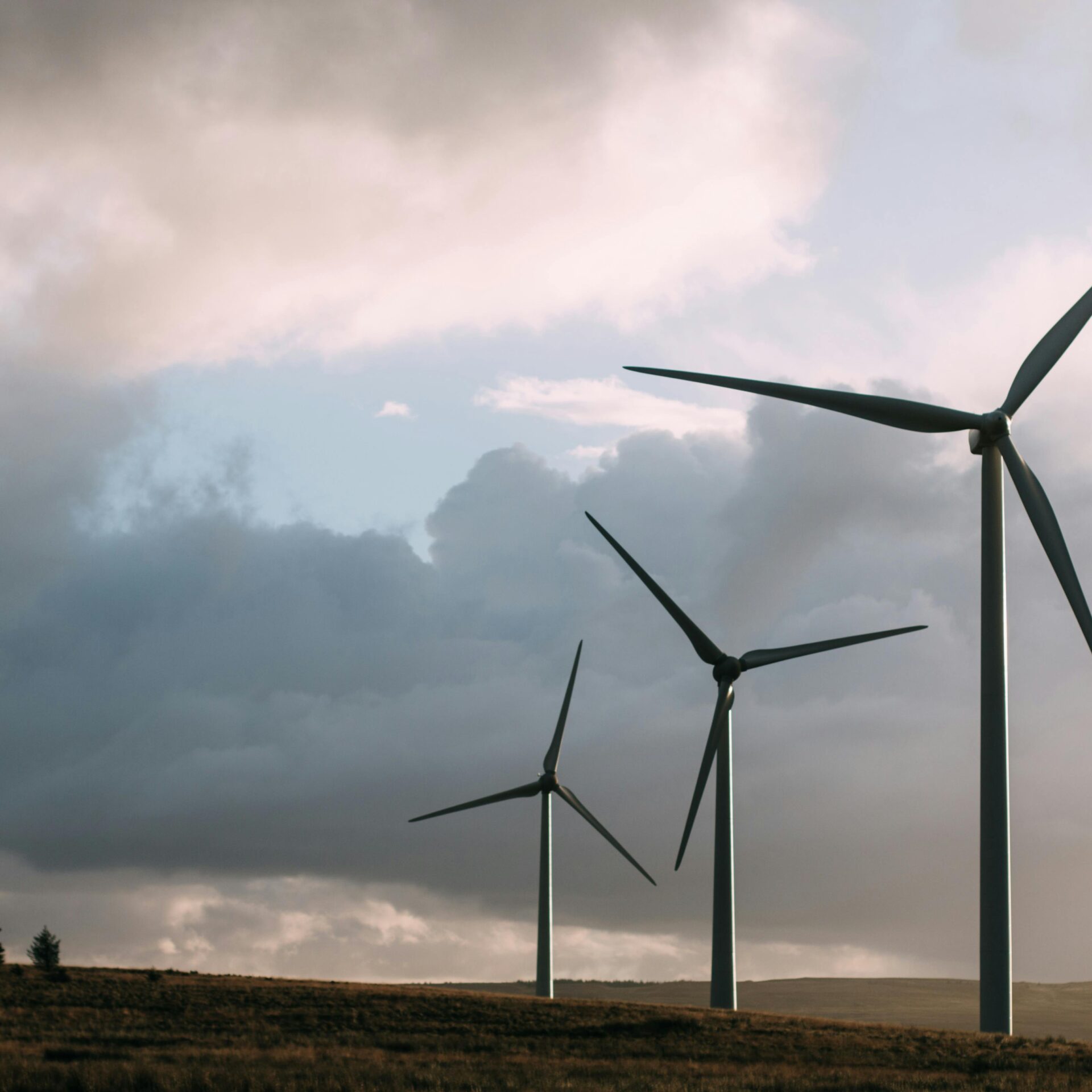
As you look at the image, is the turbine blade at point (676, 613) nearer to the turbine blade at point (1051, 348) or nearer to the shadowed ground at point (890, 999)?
the turbine blade at point (1051, 348)

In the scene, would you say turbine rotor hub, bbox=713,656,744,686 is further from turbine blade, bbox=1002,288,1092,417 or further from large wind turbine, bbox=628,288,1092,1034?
turbine blade, bbox=1002,288,1092,417

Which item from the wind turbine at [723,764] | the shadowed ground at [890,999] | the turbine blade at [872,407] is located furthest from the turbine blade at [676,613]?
the shadowed ground at [890,999]

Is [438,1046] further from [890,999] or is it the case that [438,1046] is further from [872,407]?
[890,999]

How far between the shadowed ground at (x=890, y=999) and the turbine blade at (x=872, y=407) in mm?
75064

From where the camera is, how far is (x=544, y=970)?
93062 millimetres

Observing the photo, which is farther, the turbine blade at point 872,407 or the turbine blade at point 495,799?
the turbine blade at point 495,799

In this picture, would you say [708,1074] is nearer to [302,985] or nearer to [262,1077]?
[262,1077]

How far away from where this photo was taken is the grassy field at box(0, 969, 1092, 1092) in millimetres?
40531

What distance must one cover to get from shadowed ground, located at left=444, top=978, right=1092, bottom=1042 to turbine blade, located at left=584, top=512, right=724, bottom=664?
5338 cm

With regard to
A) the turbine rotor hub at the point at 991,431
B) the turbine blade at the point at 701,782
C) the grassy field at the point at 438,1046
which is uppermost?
the turbine rotor hub at the point at 991,431

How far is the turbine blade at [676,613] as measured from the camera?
73.1m

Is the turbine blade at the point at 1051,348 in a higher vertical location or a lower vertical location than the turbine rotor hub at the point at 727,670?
higher

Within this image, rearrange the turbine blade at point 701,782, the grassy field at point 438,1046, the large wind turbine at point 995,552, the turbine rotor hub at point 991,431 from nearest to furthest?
1. the grassy field at point 438,1046
2. the large wind turbine at point 995,552
3. the turbine rotor hub at point 991,431
4. the turbine blade at point 701,782

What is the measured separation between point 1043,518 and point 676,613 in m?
27.1
